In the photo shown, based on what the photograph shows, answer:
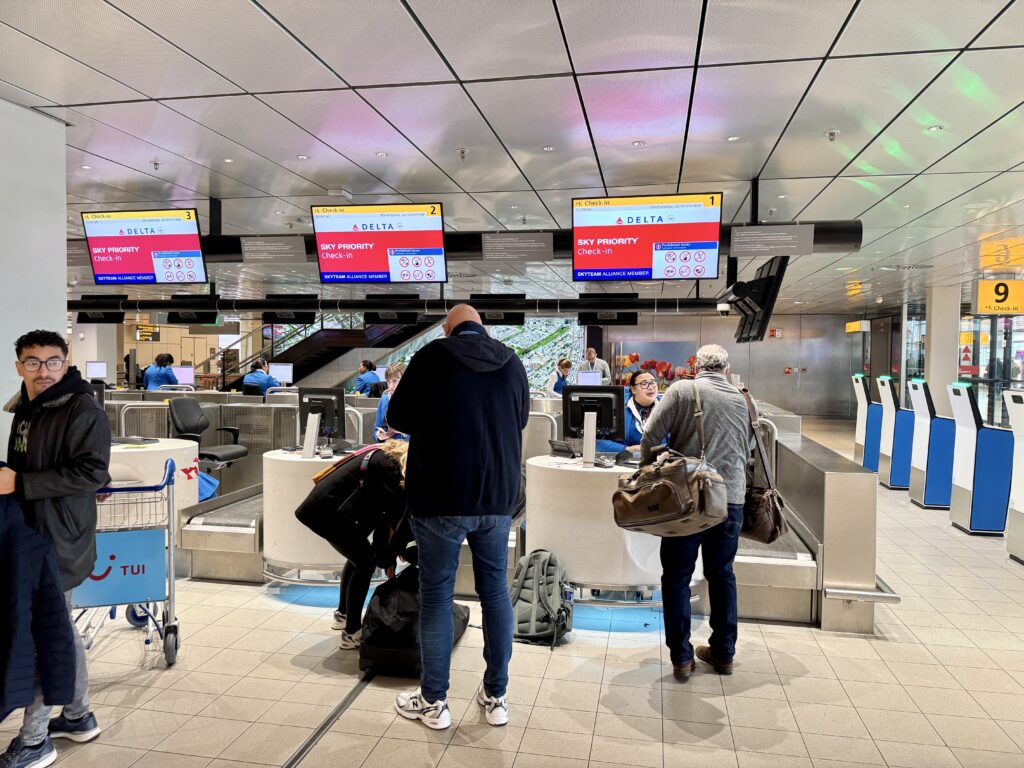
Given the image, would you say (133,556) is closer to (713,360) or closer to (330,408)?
→ (330,408)

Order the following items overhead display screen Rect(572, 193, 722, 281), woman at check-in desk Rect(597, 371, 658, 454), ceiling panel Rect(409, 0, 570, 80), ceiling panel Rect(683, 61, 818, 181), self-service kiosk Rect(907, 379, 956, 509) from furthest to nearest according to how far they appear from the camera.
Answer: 1. self-service kiosk Rect(907, 379, 956, 509)
2. overhead display screen Rect(572, 193, 722, 281)
3. woman at check-in desk Rect(597, 371, 658, 454)
4. ceiling panel Rect(683, 61, 818, 181)
5. ceiling panel Rect(409, 0, 570, 80)

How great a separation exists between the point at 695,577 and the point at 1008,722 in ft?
5.04

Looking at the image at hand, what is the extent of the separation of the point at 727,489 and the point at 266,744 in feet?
7.20

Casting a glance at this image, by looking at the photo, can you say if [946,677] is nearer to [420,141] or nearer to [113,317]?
[420,141]

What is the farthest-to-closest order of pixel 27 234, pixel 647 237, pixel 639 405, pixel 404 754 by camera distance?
pixel 647 237 < pixel 639 405 < pixel 27 234 < pixel 404 754

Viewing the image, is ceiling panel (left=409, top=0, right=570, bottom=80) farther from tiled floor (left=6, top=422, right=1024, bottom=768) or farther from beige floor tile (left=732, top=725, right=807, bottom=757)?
beige floor tile (left=732, top=725, right=807, bottom=757)

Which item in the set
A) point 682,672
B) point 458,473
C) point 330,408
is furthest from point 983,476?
point 458,473

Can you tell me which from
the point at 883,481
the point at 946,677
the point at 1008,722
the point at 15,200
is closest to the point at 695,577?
the point at 946,677

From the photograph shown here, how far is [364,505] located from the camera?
3365mm

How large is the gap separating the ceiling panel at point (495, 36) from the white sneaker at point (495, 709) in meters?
3.07

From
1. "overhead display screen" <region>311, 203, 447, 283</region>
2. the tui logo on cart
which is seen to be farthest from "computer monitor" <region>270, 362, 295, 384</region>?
the tui logo on cart

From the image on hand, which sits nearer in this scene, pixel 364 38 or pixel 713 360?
pixel 713 360

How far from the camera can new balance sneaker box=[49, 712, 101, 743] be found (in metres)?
2.78

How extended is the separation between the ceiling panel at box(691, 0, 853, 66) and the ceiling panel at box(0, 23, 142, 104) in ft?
11.1
